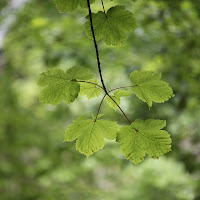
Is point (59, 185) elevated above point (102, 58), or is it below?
below

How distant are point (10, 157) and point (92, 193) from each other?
1.20 meters

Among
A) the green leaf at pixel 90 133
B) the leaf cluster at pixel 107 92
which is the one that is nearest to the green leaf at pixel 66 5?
the leaf cluster at pixel 107 92

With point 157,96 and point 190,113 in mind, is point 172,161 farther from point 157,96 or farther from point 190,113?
point 157,96

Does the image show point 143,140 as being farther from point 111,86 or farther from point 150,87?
point 111,86

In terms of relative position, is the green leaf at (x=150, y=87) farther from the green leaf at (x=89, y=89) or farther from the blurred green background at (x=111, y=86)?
the blurred green background at (x=111, y=86)

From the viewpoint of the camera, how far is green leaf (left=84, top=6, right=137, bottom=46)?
0.65 metres

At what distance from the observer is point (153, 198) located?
2.97m

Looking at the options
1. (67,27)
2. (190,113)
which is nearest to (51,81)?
(67,27)

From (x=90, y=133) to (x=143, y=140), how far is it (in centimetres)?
14

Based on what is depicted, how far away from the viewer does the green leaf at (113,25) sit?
0.65 m

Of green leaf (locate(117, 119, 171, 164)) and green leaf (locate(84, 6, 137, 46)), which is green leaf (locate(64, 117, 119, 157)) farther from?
green leaf (locate(84, 6, 137, 46))

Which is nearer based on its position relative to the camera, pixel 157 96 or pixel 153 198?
pixel 157 96

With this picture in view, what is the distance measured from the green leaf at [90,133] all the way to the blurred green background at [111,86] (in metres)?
1.60

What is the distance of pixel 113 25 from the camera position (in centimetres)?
65
